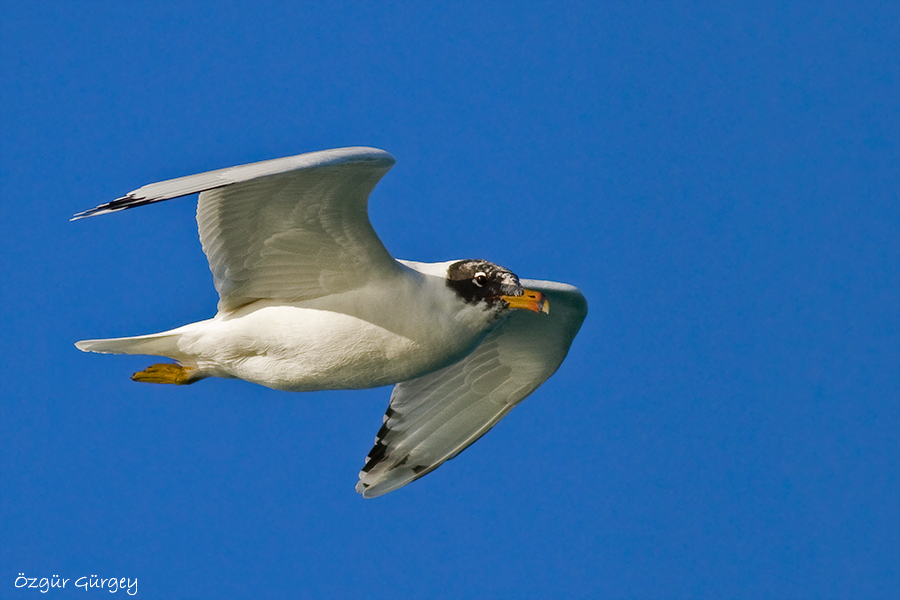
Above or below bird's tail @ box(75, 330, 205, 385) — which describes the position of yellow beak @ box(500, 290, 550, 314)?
below

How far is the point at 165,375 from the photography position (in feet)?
21.9

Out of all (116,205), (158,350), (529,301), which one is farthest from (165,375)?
(529,301)

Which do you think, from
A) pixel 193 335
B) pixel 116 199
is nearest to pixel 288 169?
pixel 116 199

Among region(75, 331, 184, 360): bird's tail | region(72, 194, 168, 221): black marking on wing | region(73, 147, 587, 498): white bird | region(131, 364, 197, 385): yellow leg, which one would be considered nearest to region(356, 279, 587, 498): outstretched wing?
region(73, 147, 587, 498): white bird

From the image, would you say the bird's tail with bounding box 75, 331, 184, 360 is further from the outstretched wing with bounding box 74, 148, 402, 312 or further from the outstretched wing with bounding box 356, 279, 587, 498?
the outstretched wing with bounding box 356, 279, 587, 498

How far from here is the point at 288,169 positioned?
199 inches

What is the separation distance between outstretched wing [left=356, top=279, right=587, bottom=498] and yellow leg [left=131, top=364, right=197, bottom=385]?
1.53 m

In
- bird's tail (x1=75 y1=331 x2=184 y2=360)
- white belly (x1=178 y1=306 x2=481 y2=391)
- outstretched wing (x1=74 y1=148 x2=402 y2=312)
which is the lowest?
white belly (x1=178 y1=306 x2=481 y2=391)

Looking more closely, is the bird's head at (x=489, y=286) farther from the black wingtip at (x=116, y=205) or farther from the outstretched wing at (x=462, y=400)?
the black wingtip at (x=116, y=205)

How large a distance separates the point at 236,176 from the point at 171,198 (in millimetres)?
336

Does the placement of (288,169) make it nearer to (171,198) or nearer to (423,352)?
(171,198)

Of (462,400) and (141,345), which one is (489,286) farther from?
(141,345)

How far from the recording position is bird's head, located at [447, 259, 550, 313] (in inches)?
239

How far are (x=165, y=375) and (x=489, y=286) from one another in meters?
2.17
